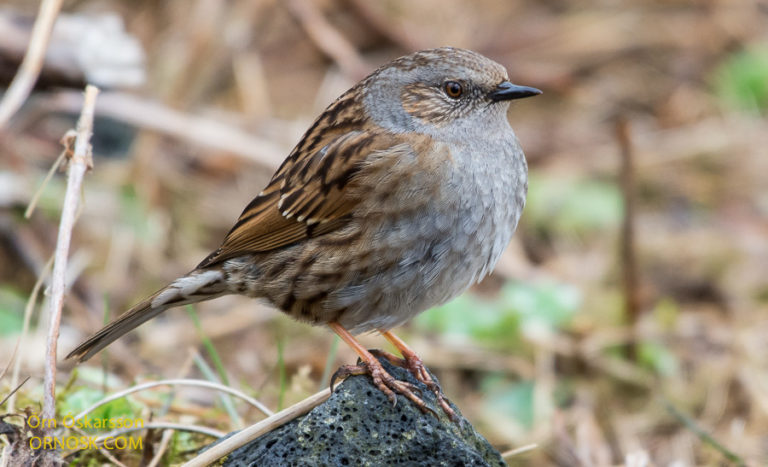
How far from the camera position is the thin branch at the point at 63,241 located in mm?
2787

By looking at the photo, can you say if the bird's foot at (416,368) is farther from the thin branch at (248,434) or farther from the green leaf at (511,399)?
the green leaf at (511,399)

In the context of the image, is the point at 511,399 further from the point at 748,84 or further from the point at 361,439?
the point at 748,84

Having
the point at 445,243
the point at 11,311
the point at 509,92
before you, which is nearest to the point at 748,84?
the point at 509,92

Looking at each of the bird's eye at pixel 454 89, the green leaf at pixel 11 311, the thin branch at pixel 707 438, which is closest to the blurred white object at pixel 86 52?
the green leaf at pixel 11 311

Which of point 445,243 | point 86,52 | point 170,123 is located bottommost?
point 445,243

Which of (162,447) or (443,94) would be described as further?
(443,94)

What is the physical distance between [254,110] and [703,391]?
4294 mm

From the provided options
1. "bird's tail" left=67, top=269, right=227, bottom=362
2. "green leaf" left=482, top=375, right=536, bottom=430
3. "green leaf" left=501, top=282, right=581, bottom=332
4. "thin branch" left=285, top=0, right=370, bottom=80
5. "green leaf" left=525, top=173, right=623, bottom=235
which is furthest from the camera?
"thin branch" left=285, top=0, right=370, bottom=80

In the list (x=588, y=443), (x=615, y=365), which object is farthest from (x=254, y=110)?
(x=588, y=443)

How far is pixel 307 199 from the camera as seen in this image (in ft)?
12.2

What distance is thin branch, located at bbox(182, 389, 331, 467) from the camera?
2912 millimetres

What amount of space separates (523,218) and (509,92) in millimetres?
3573

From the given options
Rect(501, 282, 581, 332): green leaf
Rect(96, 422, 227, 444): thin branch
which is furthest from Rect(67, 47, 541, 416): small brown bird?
Result: Rect(501, 282, 581, 332): green leaf

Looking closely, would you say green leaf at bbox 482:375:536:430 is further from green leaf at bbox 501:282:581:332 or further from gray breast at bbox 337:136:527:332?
gray breast at bbox 337:136:527:332
